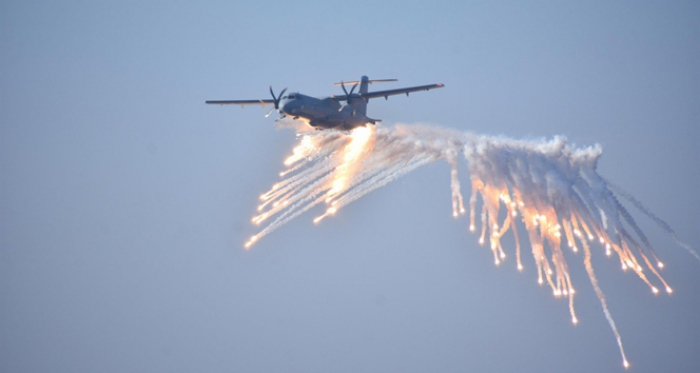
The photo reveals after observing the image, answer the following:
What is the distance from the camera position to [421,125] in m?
52.9

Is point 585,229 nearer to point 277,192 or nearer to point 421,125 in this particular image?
point 421,125

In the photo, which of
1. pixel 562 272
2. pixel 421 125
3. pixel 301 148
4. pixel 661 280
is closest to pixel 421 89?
pixel 421 125

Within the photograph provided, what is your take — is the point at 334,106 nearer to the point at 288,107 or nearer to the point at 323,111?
the point at 323,111

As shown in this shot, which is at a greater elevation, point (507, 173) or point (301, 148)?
point (301, 148)

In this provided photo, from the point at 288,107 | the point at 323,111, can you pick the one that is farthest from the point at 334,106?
the point at 288,107

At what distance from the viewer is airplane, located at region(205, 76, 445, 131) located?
4991cm

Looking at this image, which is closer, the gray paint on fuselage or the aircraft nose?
the aircraft nose

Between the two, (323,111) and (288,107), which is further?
(323,111)

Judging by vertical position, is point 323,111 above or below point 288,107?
above

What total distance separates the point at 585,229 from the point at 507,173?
559 cm

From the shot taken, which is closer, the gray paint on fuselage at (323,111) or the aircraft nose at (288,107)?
the aircraft nose at (288,107)

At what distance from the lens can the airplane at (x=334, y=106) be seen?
4991 centimetres

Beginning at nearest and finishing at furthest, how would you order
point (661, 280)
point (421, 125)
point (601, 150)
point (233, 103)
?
point (661, 280) → point (601, 150) → point (421, 125) → point (233, 103)

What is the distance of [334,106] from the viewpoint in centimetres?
5162
